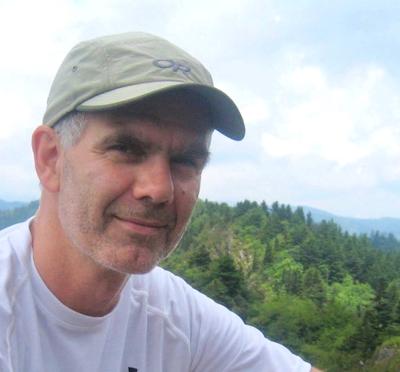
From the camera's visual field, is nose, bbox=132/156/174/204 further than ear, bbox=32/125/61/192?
No

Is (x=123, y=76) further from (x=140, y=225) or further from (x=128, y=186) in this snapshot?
(x=140, y=225)

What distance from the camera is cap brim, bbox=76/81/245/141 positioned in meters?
1.76

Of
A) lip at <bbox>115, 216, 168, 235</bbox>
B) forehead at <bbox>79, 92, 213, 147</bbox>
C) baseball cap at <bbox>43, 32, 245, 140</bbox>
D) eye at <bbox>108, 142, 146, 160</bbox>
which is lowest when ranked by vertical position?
lip at <bbox>115, 216, 168, 235</bbox>

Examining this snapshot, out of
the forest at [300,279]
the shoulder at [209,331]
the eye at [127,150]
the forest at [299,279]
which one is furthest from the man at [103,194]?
the forest at [300,279]

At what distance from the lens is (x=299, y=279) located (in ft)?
204

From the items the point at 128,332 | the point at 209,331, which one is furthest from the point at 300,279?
the point at 128,332

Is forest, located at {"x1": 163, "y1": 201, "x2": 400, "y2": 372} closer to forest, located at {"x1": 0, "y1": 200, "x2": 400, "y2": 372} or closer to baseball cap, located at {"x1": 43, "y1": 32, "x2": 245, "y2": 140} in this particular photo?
forest, located at {"x1": 0, "y1": 200, "x2": 400, "y2": 372}

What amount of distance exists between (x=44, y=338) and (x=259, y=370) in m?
0.82

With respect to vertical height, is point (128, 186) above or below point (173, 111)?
below

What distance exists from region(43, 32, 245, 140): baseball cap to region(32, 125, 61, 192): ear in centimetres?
4

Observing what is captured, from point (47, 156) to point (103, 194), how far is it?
268 mm

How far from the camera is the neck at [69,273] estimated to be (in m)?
1.93

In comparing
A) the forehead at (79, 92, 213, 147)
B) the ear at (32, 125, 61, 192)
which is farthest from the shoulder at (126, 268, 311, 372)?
the forehead at (79, 92, 213, 147)

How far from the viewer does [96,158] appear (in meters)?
1.83
